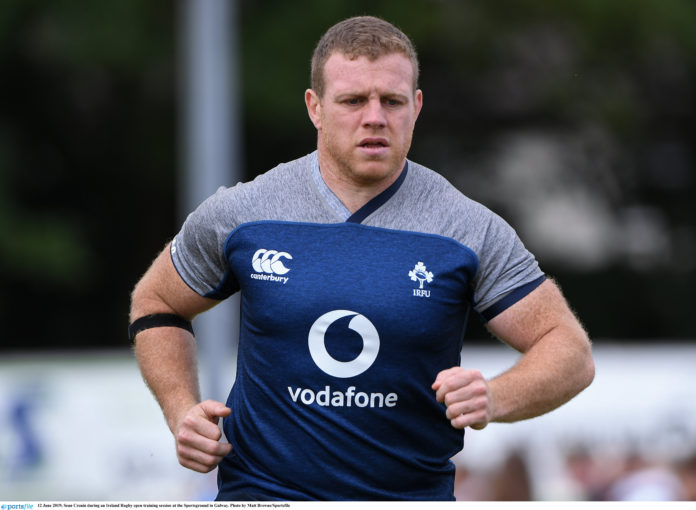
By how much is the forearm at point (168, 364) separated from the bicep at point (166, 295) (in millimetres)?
78

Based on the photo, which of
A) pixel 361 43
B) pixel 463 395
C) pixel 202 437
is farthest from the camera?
pixel 361 43

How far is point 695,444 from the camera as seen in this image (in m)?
9.37

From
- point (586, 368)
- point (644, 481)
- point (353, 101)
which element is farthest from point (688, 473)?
point (353, 101)

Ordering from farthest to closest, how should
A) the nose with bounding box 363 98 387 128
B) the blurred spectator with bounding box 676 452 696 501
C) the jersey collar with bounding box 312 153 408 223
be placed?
the blurred spectator with bounding box 676 452 696 501 → the jersey collar with bounding box 312 153 408 223 → the nose with bounding box 363 98 387 128

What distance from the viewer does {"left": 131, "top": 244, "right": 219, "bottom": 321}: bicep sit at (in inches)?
164

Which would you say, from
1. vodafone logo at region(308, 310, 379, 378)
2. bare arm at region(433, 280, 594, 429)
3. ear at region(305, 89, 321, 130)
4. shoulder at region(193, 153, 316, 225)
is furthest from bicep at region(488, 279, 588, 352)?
ear at region(305, 89, 321, 130)

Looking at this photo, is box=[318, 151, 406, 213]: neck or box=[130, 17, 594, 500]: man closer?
box=[130, 17, 594, 500]: man

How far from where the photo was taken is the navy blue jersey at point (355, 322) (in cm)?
380

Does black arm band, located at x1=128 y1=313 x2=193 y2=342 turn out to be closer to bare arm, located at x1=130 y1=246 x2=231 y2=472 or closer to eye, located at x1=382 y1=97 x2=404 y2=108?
bare arm, located at x1=130 y1=246 x2=231 y2=472

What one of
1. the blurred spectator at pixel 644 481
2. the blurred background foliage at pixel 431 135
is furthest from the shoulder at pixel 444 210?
the blurred background foliage at pixel 431 135

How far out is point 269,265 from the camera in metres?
3.87

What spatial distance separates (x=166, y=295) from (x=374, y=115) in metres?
1.01

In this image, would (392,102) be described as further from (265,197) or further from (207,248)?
(207,248)

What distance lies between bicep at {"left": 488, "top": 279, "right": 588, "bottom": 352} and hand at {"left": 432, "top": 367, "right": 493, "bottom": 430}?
0.41 metres
